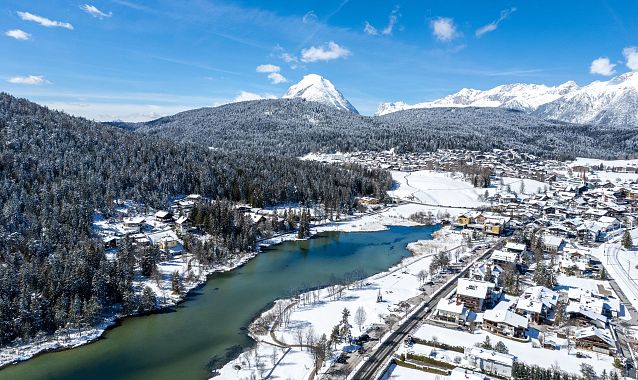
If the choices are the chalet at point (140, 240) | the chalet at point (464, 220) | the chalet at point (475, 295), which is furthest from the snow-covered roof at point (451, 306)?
the chalet at point (464, 220)

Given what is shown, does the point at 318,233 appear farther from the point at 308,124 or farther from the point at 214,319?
the point at 308,124

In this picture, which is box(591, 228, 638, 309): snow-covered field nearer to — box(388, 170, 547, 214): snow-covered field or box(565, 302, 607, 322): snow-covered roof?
box(565, 302, 607, 322): snow-covered roof

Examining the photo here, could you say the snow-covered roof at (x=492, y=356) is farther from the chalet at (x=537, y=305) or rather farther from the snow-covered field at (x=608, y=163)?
the snow-covered field at (x=608, y=163)

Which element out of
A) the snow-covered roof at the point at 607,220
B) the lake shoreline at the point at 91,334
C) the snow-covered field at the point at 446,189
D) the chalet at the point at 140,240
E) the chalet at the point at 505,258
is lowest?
the lake shoreline at the point at 91,334

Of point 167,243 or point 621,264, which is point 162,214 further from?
point 621,264

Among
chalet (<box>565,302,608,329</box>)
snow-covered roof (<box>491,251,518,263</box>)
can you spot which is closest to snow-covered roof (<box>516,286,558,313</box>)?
chalet (<box>565,302,608,329</box>)

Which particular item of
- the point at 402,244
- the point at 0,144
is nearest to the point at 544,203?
the point at 402,244

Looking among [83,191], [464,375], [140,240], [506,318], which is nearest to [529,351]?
[506,318]
